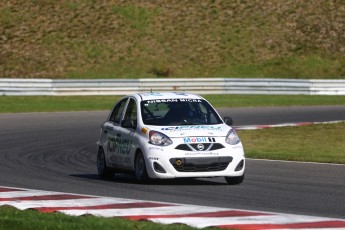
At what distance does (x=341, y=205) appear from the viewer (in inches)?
513

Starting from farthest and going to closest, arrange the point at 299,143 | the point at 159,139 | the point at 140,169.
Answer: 1. the point at 299,143
2. the point at 140,169
3. the point at 159,139

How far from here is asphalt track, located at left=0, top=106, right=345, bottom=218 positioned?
1355 cm

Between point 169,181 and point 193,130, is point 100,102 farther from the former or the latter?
point 193,130

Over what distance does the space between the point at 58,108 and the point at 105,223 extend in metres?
28.7

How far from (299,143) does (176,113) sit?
332 inches

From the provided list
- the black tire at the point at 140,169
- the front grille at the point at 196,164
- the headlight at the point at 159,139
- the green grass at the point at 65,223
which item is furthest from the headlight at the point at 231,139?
the green grass at the point at 65,223

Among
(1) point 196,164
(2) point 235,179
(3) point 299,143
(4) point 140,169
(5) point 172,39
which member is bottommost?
(5) point 172,39

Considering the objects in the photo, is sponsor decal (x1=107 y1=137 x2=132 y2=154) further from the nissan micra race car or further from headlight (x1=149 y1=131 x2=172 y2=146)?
headlight (x1=149 y1=131 x2=172 y2=146)

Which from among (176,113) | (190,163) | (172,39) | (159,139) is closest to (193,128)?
(159,139)

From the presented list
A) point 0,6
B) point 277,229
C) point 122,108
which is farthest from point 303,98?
point 277,229

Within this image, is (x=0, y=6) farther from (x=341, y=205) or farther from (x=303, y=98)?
(x=341, y=205)

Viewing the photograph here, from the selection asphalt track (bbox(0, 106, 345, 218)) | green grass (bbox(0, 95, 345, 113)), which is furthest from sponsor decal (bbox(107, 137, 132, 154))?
green grass (bbox(0, 95, 345, 113))

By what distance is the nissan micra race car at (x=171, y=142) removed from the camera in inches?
623

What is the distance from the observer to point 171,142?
15938 millimetres
